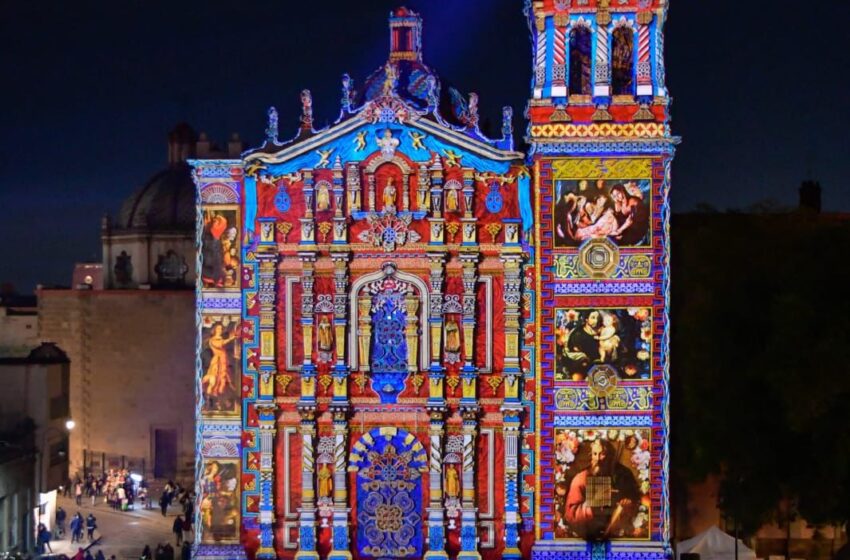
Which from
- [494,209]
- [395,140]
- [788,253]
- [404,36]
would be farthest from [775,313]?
[404,36]

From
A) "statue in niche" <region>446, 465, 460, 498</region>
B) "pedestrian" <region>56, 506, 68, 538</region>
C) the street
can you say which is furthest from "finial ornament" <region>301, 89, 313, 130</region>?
"pedestrian" <region>56, 506, 68, 538</region>

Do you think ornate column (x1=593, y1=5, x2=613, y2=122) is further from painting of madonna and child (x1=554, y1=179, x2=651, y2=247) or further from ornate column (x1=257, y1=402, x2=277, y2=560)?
ornate column (x1=257, y1=402, x2=277, y2=560)

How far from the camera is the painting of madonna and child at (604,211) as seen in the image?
68.5 ft

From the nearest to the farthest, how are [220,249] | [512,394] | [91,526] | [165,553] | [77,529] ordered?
[512,394]
[220,249]
[165,553]
[77,529]
[91,526]

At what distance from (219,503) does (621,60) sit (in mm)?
10951

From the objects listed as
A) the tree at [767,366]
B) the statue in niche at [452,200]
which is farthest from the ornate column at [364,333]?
the tree at [767,366]

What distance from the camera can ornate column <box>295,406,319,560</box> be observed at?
841 inches

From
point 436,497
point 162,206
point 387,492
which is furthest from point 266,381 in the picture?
point 162,206

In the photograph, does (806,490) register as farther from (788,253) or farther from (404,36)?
(404,36)

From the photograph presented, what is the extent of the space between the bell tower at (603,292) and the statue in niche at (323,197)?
3.83 m

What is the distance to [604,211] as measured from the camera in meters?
20.9

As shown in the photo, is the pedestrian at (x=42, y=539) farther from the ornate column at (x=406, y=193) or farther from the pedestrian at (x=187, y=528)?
the ornate column at (x=406, y=193)

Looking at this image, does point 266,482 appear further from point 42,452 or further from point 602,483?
point 42,452

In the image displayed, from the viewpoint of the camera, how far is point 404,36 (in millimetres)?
24125
